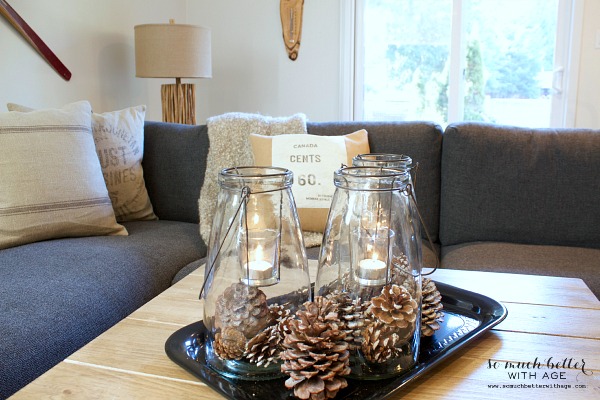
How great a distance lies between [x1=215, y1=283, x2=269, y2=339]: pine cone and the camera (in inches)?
30.0

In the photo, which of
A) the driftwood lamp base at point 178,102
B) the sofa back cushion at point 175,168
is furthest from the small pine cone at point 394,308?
the driftwood lamp base at point 178,102

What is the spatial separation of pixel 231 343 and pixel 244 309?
0.05m

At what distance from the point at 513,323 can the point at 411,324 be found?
303 millimetres

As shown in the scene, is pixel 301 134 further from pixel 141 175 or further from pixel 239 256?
pixel 239 256

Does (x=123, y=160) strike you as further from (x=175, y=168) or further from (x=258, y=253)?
(x=258, y=253)

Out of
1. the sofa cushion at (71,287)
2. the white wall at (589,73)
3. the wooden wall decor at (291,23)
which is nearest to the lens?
the sofa cushion at (71,287)

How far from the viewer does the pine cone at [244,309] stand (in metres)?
0.76

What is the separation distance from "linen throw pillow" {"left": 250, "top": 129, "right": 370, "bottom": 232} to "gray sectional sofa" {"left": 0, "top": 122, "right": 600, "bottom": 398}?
0.59 ft

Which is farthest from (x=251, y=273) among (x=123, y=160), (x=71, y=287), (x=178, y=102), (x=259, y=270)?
(x=178, y=102)

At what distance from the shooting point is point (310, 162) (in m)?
A: 1.94

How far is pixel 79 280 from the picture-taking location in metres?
A: 1.50

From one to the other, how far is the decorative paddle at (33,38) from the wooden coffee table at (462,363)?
1.93m

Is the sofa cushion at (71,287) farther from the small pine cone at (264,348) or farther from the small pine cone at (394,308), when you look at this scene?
the small pine cone at (394,308)

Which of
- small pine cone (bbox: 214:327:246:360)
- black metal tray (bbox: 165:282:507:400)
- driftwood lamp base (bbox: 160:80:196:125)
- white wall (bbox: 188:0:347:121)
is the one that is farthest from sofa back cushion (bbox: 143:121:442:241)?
white wall (bbox: 188:0:347:121)
